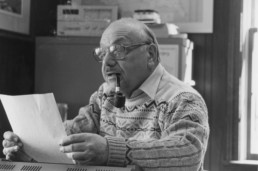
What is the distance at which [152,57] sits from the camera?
1.60 meters

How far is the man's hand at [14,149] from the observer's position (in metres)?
1.35

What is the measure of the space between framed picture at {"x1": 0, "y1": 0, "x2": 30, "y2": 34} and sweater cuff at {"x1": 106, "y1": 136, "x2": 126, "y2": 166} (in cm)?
167

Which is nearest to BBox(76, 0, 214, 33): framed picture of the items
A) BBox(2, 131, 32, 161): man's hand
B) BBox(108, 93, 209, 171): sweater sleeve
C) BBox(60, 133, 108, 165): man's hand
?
BBox(108, 93, 209, 171): sweater sleeve

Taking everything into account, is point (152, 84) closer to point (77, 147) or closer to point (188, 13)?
point (77, 147)

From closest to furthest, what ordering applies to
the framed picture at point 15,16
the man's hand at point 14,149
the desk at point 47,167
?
1. the desk at point 47,167
2. the man's hand at point 14,149
3. the framed picture at point 15,16

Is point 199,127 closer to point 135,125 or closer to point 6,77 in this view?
point 135,125

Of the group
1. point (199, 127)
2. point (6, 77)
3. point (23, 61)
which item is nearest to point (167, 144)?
point (199, 127)

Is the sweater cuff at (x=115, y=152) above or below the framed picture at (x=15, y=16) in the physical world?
below

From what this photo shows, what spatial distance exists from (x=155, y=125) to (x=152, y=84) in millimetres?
141

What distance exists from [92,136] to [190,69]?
6.71 ft

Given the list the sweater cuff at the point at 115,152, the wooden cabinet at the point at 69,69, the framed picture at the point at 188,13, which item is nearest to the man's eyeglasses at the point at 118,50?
the sweater cuff at the point at 115,152

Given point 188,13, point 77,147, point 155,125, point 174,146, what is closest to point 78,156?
point 77,147

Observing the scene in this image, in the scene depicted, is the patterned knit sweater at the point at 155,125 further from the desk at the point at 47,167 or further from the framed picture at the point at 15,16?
the framed picture at the point at 15,16

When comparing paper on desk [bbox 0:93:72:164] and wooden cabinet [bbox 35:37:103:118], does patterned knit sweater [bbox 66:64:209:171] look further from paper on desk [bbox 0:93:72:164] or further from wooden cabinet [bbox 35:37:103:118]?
wooden cabinet [bbox 35:37:103:118]
